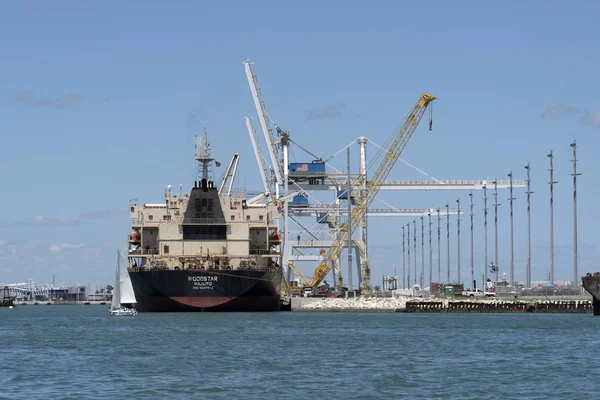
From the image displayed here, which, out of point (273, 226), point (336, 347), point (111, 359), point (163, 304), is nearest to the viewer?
point (111, 359)

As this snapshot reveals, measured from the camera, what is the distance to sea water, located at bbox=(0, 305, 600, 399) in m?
37.3

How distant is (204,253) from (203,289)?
5.41 m

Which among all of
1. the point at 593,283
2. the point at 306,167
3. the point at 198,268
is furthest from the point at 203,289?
the point at 306,167

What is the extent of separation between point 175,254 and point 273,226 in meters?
9.80

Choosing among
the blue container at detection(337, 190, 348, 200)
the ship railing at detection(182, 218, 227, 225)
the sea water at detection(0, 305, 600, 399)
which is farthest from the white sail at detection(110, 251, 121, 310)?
the blue container at detection(337, 190, 348, 200)

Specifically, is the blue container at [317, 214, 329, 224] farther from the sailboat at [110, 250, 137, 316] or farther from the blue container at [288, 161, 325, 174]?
the sailboat at [110, 250, 137, 316]

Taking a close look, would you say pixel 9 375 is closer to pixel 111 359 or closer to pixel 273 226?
pixel 111 359

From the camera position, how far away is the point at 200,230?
93.1 metres

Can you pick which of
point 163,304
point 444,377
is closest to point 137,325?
point 163,304

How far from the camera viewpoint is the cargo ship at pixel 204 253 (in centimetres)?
8788

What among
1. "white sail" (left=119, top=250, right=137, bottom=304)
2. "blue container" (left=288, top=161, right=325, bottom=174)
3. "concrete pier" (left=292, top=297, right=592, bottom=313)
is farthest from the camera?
"blue container" (left=288, top=161, right=325, bottom=174)

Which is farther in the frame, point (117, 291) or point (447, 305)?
point (447, 305)

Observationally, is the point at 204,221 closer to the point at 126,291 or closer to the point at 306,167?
the point at 126,291

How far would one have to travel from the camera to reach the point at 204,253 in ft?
303
